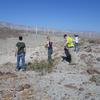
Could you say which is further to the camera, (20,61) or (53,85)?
(20,61)

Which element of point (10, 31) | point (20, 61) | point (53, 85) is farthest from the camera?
point (10, 31)

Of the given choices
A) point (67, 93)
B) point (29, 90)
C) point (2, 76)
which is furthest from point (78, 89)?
point (2, 76)

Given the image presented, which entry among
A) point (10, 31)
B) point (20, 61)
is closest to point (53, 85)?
point (20, 61)

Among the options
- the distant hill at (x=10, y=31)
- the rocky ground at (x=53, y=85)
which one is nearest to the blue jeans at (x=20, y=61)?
the rocky ground at (x=53, y=85)

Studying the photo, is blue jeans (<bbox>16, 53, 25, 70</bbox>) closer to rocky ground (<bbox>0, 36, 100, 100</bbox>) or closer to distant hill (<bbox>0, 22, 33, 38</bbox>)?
rocky ground (<bbox>0, 36, 100, 100</bbox>)

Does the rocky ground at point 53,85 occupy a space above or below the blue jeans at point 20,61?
below

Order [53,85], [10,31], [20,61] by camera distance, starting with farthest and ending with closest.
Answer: [10,31] → [20,61] → [53,85]

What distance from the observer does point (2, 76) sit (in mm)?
13891

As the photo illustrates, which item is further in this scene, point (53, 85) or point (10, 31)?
point (10, 31)

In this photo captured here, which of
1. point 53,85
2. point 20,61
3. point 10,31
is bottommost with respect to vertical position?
point 53,85

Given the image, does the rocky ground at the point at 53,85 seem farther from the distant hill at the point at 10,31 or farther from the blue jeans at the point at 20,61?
the distant hill at the point at 10,31

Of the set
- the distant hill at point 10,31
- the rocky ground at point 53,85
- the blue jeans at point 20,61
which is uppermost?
the distant hill at point 10,31

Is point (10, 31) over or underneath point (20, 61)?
over

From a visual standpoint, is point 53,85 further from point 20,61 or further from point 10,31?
point 10,31
